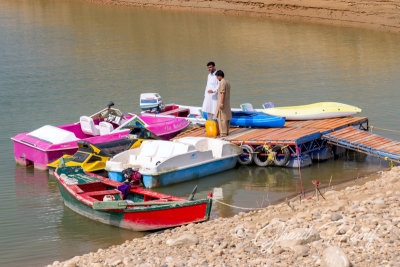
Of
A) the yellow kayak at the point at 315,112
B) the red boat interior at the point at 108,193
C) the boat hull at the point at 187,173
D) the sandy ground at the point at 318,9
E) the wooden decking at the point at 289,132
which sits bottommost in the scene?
the boat hull at the point at 187,173

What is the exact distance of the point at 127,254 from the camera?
11703mm

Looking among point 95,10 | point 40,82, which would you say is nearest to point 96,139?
point 40,82

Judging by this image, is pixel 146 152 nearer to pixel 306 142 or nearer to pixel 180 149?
pixel 180 149

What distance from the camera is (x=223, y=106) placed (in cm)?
1856

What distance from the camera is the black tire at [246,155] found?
60.2 feet

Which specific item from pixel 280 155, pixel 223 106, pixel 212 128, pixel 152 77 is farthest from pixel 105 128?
pixel 152 77

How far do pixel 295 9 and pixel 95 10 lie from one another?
18.9 m

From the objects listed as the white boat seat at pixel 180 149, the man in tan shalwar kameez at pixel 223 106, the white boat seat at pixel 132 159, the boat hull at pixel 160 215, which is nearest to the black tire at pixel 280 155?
the man in tan shalwar kameez at pixel 223 106

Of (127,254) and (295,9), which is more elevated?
(295,9)

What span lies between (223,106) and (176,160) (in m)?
2.57

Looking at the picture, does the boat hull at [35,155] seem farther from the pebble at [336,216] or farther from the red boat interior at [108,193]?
the pebble at [336,216]

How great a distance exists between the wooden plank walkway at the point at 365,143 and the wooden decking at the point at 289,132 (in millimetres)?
362

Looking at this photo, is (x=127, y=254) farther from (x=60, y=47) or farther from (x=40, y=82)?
(x=60, y=47)

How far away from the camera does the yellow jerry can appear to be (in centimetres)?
1883
